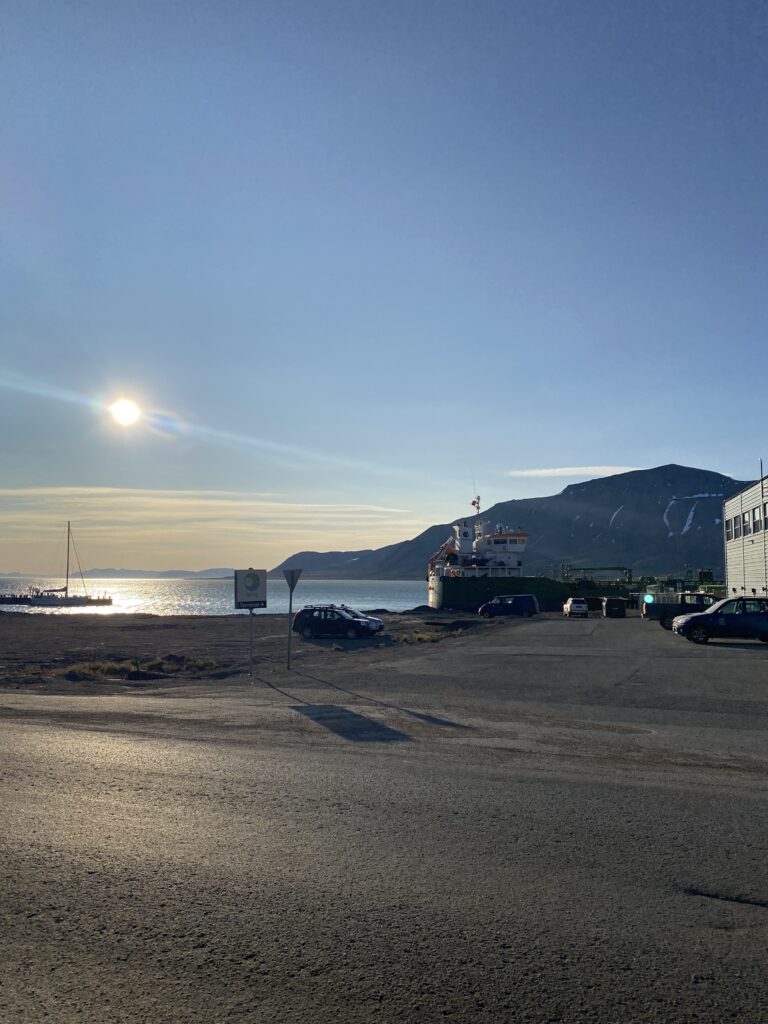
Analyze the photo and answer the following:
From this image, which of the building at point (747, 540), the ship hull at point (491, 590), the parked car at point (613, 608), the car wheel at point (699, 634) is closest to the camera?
the car wheel at point (699, 634)

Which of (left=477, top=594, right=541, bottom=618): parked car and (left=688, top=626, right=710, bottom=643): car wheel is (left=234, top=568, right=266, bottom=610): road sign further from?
(left=477, top=594, right=541, bottom=618): parked car

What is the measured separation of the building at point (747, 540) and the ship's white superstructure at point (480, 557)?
28381 millimetres

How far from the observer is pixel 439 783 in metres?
8.02

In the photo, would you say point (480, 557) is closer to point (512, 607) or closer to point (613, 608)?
point (512, 607)

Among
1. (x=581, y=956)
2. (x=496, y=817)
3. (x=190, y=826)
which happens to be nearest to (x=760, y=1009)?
(x=581, y=956)

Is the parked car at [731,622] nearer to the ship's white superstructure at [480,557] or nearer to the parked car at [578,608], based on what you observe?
the parked car at [578,608]

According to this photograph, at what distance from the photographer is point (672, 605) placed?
41.1 meters

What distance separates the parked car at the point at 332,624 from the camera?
36812mm

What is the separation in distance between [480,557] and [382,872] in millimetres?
75543

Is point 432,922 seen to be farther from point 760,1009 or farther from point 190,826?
point 190,826

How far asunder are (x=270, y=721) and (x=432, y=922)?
7858 millimetres

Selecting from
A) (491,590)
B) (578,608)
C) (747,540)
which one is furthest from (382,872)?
(491,590)

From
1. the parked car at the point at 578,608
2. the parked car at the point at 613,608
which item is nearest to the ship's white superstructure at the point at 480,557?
the parked car at the point at 578,608

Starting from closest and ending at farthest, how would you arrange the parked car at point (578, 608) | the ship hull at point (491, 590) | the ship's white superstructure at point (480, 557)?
the parked car at point (578, 608)
the ship hull at point (491, 590)
the ship's white superstructure at point (480, 557)
